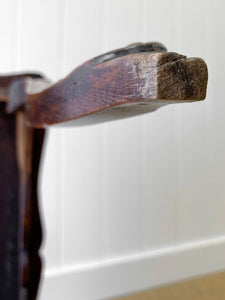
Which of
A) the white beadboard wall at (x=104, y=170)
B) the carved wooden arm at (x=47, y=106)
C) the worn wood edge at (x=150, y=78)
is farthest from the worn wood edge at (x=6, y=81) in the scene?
the white beadboard wall at (x=104, y=170)

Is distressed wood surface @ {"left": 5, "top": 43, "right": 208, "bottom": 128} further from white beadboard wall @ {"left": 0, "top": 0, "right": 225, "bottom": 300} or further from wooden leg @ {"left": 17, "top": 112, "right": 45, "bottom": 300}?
white beadboard wall @ {"left": 0, "top": 0, "right": 225, "bottom": 300}

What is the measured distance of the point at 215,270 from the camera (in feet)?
1.03

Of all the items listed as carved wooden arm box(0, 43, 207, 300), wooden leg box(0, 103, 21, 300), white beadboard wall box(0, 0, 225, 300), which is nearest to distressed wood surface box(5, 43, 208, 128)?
carved wooden arm box(0, 43, 207, 300)

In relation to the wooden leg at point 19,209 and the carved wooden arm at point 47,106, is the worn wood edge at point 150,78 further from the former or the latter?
the wooden leg at point 19,209

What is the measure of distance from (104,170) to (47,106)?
0.43 m

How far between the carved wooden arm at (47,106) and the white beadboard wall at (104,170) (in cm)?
28

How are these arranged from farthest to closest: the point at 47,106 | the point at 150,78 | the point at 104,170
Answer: the point at 104,170 < the point at 47,106 < the point at 150,78

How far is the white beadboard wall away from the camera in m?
0.61

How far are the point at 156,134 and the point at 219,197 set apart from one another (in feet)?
1.52

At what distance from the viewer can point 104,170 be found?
701mm

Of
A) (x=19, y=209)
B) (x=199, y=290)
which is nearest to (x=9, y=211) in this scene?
(x=19, y=209)

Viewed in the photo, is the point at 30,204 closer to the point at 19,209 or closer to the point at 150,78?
the point at 19,209

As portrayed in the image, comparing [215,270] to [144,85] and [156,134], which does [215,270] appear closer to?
[144,85]

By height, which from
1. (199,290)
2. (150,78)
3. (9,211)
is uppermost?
(150,78)
